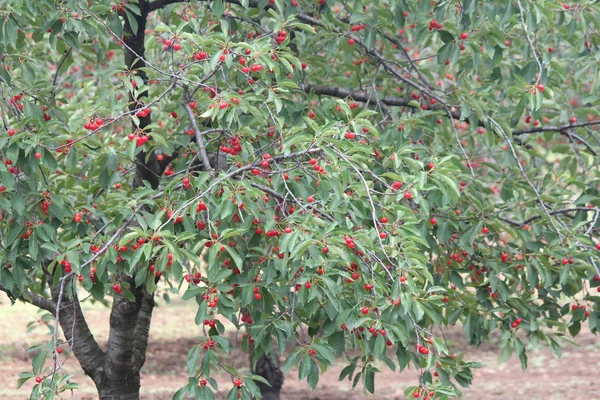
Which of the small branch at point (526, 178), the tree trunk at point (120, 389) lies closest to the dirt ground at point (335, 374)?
the tree trunk at point (120, 389)

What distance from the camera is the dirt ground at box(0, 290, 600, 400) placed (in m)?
8.26

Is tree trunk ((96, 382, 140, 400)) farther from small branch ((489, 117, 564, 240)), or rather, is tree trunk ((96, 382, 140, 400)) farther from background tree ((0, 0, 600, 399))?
small branch ((489, 117, 564, 240))

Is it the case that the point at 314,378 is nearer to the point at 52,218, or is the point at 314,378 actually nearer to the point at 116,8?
the point at 52,218

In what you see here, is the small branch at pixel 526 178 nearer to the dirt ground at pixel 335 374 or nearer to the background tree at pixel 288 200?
the background tree at pixel 288 200

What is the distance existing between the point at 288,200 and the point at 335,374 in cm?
667

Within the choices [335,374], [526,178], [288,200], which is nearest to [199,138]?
[288,200]

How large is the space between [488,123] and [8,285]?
2.78 meters

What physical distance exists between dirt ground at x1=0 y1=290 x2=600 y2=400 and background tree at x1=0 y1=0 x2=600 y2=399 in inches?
133

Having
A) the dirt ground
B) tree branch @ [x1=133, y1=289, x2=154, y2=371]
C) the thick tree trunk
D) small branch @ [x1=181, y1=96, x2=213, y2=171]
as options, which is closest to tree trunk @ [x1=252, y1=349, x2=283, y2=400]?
the thick tree trunk

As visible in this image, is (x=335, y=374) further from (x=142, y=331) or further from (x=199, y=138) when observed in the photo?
(x=199, y=138)

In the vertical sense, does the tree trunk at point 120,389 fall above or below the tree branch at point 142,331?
below

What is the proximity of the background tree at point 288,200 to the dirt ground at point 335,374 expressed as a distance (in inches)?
133

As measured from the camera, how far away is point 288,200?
3.38 meters

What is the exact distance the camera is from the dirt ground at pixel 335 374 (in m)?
8.26
